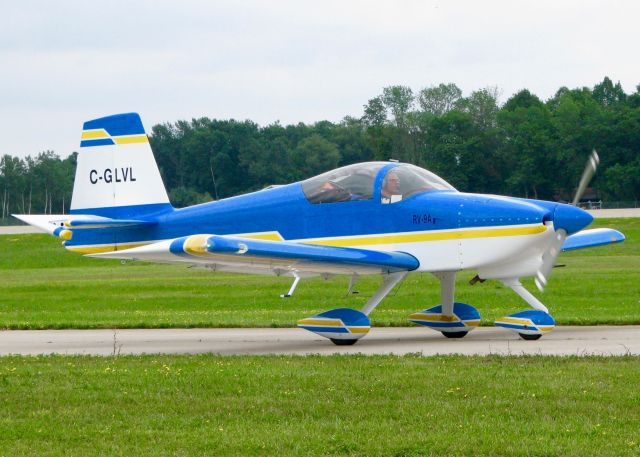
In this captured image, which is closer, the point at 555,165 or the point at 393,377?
the point at 393,377

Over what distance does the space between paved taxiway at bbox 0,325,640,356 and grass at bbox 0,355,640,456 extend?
1.73 metres

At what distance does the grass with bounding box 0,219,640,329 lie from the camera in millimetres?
20594

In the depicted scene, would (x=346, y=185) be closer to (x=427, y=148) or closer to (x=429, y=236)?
(x=429, y=236)

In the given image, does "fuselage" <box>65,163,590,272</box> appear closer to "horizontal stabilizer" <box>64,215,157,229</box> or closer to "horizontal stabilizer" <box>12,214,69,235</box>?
"horizontal stabilizer" <box>64,215,157,229</box>

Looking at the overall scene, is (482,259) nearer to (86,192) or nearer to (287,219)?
(287,219)

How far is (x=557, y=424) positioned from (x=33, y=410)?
14.7 feet

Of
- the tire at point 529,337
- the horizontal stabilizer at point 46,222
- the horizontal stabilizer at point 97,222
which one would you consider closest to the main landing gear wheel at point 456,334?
the tire at point 529,337

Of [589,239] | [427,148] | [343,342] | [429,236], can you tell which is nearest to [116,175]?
[343,342]

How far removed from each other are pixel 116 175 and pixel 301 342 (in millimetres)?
4513

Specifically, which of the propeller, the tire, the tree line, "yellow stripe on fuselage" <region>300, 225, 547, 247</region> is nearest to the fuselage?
"yellow stripe on fuselage" <region>300, 225, 547, 247</region>

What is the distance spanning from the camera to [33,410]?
396 inches

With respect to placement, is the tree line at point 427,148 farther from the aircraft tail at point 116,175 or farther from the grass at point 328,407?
the grass at point 328,407

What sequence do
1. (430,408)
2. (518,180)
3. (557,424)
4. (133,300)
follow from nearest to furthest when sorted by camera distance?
(557,424) < (430,408) < (133,300) < (518,180)

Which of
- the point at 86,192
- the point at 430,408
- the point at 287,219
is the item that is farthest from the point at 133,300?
the point at 430,408
